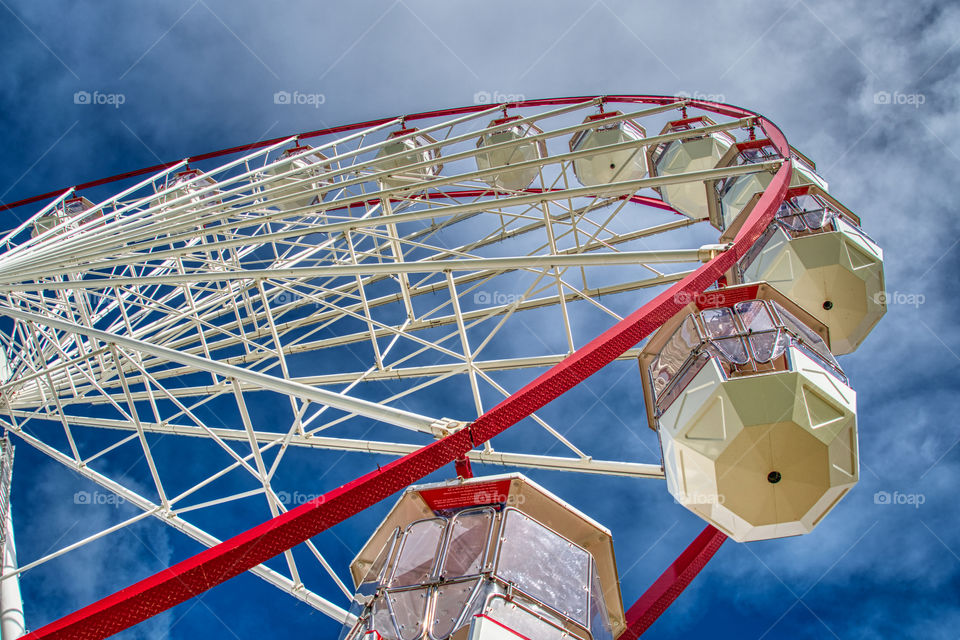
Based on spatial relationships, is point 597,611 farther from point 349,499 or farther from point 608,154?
point 608,154

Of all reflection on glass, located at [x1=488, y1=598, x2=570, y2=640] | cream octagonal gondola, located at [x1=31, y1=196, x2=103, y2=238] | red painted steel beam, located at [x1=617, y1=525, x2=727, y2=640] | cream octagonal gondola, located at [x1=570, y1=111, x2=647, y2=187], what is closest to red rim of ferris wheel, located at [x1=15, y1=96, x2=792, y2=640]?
reflection on glass, located at [x1=488, y1=598, x2=570, y2=640]

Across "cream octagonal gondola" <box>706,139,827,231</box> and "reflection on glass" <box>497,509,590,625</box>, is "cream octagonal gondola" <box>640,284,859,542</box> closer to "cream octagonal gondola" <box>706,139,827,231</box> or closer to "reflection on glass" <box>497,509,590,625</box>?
"reflection on glass" <box>497,509,590,625</box>

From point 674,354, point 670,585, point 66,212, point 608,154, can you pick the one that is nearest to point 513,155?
point 608,154

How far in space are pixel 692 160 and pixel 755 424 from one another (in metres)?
10.2

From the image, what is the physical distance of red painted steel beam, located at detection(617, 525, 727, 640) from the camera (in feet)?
23.4

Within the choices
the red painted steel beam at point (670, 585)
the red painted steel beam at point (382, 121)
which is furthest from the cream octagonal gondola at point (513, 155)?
the red painted steel beam at point (670, 585)

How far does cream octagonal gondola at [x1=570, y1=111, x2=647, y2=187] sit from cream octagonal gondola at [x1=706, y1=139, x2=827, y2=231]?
8.50ft

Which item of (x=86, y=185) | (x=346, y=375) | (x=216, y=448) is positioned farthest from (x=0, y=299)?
(x=216, y=448)

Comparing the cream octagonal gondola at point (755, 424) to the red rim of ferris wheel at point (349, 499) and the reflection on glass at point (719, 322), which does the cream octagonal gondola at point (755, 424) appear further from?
the red rim of ferris wheel at point (349, 499)

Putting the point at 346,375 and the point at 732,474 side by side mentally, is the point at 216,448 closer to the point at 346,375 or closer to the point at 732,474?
the point at 346,375

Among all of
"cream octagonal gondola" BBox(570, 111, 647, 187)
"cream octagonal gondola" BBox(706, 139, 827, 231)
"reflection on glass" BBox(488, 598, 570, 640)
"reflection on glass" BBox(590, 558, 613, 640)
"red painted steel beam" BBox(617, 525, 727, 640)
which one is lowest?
"red painted steel beam" BBox(617, 525, 727, 640)

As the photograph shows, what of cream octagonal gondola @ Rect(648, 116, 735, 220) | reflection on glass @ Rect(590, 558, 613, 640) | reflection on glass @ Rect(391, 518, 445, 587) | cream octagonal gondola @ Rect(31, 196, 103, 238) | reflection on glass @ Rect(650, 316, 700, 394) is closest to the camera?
reflection on glass @ Rect(590, 558, 613, 640)

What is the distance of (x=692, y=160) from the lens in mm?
14477

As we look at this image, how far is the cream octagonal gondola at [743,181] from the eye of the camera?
38.3 feet
